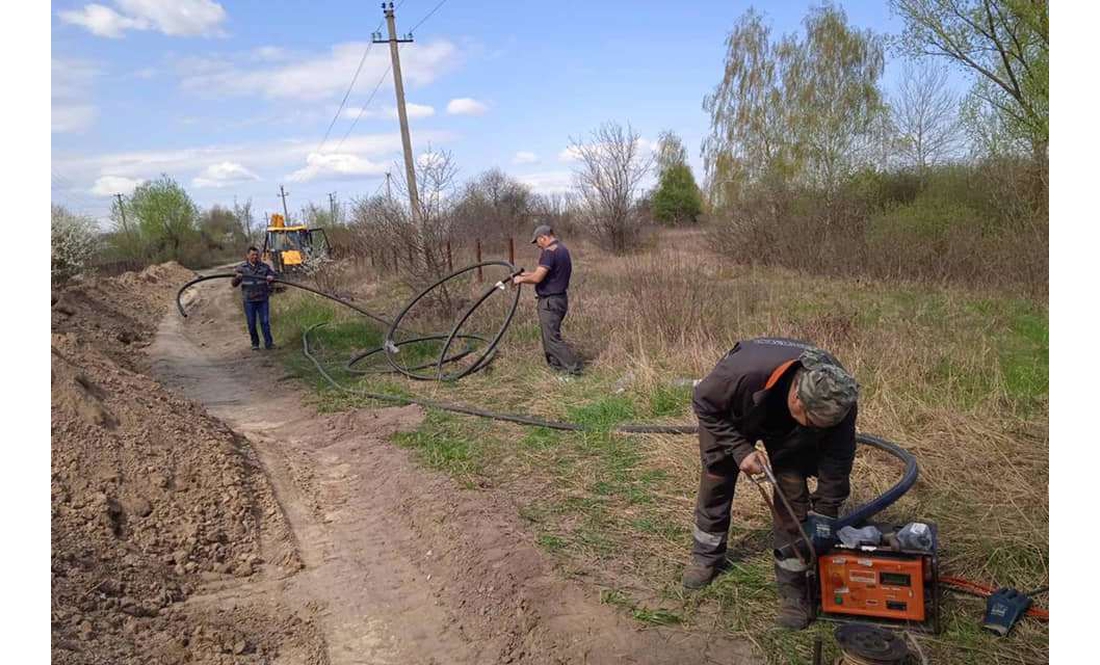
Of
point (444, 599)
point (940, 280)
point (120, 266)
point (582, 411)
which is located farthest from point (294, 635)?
point (120, 266)

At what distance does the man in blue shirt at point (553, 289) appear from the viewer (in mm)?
7863

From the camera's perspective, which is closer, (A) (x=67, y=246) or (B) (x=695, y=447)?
(B) (x=695, y=447)

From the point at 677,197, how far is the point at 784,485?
3574 cm

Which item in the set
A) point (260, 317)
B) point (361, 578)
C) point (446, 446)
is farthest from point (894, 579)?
point (260, 317)

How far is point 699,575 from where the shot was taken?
3711 mm

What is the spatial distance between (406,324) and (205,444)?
5946mm

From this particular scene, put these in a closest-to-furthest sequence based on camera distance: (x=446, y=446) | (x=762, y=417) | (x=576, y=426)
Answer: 1. (x=762, y=417)
2. (x=446, y=446)
3. (x=576, y=426)

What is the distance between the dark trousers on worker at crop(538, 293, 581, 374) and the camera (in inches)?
314

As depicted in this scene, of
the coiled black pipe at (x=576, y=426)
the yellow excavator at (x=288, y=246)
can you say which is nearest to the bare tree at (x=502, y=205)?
the yellow excavator at (x=288, y=246)

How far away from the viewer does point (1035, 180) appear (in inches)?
551

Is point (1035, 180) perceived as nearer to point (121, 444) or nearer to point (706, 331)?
point (706, 331)

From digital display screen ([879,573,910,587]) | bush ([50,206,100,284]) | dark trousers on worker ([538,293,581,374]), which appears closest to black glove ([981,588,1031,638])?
digital display screen ([879,573,910,587])

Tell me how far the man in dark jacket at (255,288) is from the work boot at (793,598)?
9.14 metres

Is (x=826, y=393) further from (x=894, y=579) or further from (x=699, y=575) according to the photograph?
(x=699, y=575)
